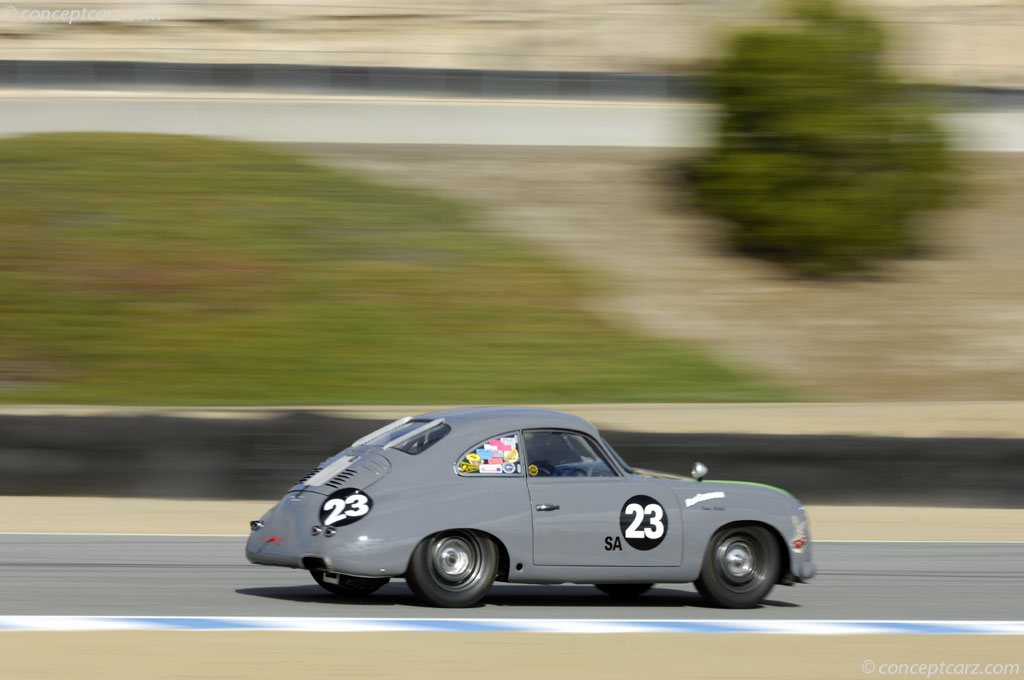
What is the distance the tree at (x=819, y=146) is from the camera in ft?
80.6

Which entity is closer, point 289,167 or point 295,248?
point 295,248

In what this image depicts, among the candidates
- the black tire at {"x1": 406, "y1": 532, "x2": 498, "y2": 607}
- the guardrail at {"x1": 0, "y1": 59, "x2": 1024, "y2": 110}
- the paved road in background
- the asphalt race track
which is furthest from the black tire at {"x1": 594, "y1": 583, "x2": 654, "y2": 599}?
the guardrail at {"x1": 0, "y1": 59, "x2": 1024, "y2": 110}

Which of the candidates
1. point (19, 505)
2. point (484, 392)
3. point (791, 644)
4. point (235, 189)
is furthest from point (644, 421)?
point (235, 189)

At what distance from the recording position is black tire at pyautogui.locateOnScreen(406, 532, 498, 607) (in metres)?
6.93

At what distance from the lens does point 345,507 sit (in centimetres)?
680

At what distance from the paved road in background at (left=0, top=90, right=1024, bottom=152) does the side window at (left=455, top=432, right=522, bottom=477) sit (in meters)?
20.6

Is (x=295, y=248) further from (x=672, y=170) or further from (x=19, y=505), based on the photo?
(x=19, y=505)

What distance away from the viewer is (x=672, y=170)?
26.9 metres

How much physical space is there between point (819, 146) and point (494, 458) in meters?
18.8

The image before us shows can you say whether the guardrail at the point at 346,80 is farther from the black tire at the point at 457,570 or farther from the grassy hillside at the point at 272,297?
the black tire at the point at 457,570

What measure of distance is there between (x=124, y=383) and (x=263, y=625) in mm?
13118

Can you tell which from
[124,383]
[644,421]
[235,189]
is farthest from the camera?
[235,189]

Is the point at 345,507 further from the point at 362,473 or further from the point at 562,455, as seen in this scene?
the point at 562,455

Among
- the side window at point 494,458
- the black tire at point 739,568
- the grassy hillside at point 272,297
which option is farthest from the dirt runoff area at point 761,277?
the side window at point 494,458
